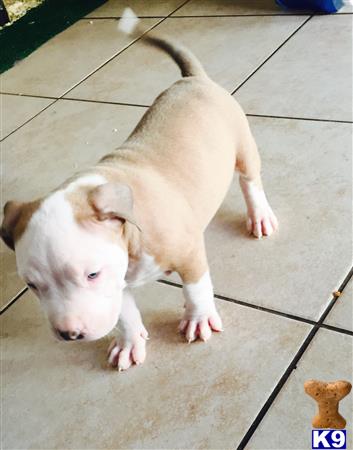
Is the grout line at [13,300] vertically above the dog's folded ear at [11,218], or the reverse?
the dog's folded ear at [11,218]

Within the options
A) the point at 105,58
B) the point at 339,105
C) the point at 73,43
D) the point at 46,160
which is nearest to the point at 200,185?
the point at 339,105

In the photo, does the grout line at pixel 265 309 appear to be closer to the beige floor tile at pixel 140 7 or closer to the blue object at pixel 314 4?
the blue object at pixel 314 4

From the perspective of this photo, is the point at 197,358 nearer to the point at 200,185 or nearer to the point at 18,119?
the point at 200,185

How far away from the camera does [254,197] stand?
1462mm

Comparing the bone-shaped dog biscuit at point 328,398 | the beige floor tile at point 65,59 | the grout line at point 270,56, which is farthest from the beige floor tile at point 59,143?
the bone-shaped dog biscuit at point 328,398

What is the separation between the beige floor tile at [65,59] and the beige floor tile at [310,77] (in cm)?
72

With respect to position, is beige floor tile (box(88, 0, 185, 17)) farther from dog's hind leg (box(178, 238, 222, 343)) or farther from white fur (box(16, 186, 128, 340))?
white fur (box(16, 186, 128, 340))

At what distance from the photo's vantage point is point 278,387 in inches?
44.3

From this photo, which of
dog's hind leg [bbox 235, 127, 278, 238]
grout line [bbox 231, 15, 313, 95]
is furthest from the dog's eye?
grout line [bbox 231, 15, 313, 95]

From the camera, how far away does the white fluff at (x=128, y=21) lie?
1.87m

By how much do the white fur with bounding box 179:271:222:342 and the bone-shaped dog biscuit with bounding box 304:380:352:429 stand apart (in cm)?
23

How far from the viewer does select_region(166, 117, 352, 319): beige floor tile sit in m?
1.32

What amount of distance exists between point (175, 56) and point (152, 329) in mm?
643

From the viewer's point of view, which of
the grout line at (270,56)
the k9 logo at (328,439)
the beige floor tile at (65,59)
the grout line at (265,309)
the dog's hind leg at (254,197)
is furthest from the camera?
the beige floor tile at (65,59)
